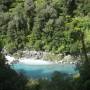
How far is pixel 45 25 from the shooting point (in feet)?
95.7

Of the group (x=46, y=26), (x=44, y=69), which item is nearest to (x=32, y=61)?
(x=44, y=69)

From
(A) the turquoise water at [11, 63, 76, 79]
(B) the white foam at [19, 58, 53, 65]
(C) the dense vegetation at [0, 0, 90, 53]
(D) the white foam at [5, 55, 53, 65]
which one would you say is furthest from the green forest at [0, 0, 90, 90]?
(A) the turquoise water at [11, 63, 76, 79]

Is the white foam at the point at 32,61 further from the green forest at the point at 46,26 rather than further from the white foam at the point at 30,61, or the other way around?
the green forest at the point at 46,26

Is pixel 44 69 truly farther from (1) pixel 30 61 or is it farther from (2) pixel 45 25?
(2) pixel 45 25

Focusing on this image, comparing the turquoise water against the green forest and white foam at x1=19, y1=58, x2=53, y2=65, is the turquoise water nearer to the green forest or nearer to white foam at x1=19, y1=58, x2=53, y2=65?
white foam at x1=19, y1=58, x2=53, y2=65

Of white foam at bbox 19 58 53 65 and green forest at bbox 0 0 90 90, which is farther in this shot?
green forest at bbox 0 0 90 90

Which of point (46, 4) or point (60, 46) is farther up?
point (46, 4)

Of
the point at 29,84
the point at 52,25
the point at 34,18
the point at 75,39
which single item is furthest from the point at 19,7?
the point at 29,84

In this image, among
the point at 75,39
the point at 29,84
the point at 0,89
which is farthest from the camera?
the point at 75,39

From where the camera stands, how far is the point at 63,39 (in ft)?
93.6

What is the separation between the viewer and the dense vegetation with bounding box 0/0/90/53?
28500 millimetres

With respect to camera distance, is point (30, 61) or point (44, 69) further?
point (30, 61)

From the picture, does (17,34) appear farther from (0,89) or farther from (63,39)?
(0,89)

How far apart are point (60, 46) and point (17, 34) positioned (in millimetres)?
4410
